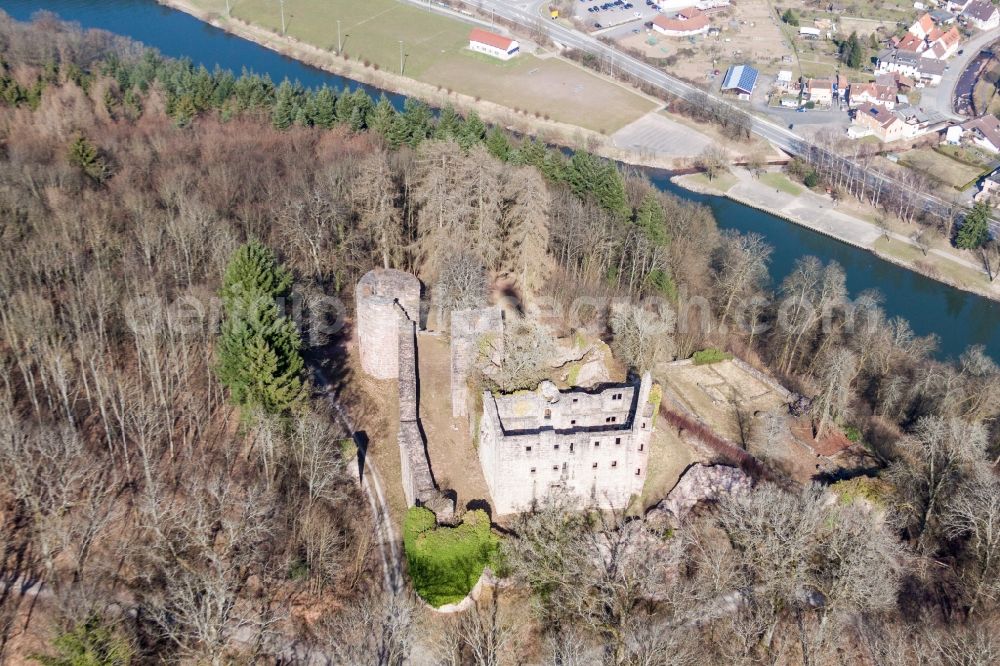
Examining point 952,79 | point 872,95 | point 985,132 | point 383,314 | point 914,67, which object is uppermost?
point 914,67

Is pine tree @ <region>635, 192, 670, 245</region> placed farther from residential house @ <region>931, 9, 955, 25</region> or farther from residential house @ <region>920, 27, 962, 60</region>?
residential house @ <region>931, 9, 955, 25</region>

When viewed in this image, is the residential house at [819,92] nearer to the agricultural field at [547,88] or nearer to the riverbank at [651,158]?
the riverbank at [651,158]

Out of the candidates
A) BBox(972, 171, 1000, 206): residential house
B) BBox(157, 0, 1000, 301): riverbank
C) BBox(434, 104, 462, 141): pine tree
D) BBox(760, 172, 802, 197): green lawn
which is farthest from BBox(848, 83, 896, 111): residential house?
BBox(434, 104, 462, 141): pine tree

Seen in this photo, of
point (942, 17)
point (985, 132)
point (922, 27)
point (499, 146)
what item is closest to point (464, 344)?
point (499, 146)

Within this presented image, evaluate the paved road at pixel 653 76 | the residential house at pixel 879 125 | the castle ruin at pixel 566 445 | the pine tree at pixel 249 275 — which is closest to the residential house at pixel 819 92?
the residential house at pixel 879 125

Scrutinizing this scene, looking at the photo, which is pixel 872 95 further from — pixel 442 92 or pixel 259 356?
pixel 259 356
